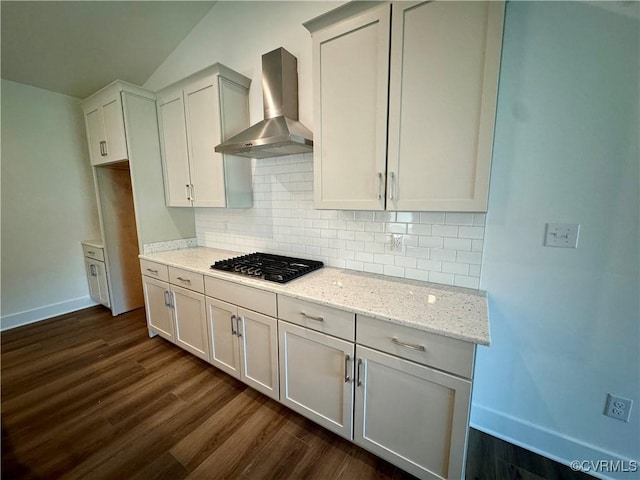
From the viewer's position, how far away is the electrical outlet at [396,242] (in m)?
1.74

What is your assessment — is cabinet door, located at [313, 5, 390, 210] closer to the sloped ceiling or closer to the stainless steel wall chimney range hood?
the stainless steel wall chimney range hood

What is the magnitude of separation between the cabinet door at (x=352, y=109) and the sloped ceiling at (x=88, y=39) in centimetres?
198

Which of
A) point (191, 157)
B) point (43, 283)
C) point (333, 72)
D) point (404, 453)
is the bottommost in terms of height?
point (404, 453)

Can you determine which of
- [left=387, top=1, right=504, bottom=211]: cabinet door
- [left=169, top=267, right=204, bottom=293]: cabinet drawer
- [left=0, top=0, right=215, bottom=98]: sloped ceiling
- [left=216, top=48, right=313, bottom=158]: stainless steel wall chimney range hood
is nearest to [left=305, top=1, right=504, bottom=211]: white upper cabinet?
[left=387, top=1, right=504, bottom=211]: cabinet door

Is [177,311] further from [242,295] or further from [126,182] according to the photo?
[126,182]

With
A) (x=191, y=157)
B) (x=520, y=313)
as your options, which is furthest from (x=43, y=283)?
(x=520, y=313)

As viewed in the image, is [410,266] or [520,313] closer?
[520,313]

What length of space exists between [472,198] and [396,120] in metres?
0.55

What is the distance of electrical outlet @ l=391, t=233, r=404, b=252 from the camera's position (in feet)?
5.70

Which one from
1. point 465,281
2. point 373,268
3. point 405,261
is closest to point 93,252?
point 373,268

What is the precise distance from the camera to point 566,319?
4.43 feet

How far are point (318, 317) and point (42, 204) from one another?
12.3ft

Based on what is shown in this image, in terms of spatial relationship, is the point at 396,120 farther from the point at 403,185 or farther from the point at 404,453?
the point at 404,453

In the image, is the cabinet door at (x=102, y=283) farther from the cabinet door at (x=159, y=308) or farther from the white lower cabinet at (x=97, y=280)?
the cabinet door at (x=159, y=308)
